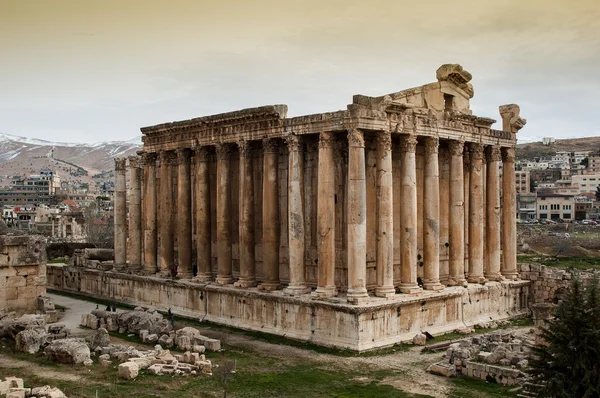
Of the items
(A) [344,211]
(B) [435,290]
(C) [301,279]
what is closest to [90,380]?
(C) [301,279]

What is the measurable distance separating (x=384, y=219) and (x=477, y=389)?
8377 mm

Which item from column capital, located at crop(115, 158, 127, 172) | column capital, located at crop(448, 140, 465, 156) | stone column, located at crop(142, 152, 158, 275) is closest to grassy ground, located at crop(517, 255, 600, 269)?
column capital, located at crop(448, 140, 465, 156)

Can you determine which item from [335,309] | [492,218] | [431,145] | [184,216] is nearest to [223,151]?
[184,216]

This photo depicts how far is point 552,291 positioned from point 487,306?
4399mm

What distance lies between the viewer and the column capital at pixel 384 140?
2517 centimetres

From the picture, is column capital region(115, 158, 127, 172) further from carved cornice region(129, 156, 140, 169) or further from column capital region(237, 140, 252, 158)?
column capital region(237, 140, 252, 158)

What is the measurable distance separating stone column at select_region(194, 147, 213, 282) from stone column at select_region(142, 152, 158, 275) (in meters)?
4.17

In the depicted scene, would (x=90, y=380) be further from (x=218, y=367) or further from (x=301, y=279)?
(x=301, y=279)

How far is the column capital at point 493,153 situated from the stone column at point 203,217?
1390 cm

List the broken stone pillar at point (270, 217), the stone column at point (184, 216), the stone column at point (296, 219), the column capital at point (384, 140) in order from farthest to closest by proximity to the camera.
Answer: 1. the stone column at point (184, 216)
2. the broken stone pillar at point (270, 217)
3. the stone column at point (296, 219)
4. the column capital at point (384, 140)

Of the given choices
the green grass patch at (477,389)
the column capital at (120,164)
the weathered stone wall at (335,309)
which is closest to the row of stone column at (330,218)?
the weathered stone wall at (335,309)

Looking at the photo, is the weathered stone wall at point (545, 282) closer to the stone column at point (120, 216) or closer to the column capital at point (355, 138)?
the column capital at point (355, 138)

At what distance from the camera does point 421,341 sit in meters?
24.2

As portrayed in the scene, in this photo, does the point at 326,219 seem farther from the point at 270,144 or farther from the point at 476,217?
the point at 476,217
